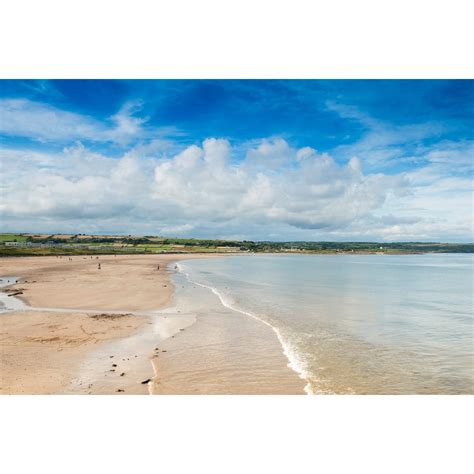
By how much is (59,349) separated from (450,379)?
417 inches

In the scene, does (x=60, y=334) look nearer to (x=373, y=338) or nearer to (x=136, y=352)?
(x=136, y=352)

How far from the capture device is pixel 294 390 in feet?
26.3

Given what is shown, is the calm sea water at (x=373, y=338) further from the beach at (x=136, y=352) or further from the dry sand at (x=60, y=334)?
the dry sand at (x=60, y=334)

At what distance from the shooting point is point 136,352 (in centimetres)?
1061

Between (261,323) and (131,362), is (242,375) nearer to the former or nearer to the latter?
(131,362)

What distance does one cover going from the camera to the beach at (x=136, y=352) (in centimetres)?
816

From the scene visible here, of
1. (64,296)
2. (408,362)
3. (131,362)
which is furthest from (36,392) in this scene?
(64,296)

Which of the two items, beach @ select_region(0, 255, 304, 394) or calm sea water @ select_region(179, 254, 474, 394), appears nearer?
beach @ select_region(0, 255, 304, 394)

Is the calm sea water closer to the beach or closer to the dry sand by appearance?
the beach

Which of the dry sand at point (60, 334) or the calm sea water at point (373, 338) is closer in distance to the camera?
the dry sand at point (60, 334)

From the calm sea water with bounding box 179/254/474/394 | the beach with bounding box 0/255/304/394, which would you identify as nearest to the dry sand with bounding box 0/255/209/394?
the beach with bounding box 0/255/304/394

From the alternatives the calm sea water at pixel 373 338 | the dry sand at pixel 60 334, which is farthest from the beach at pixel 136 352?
the calm sea water at pixel 373 338

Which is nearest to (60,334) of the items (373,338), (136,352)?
(136,352)

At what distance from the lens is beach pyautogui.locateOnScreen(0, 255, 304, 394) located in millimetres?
8156
